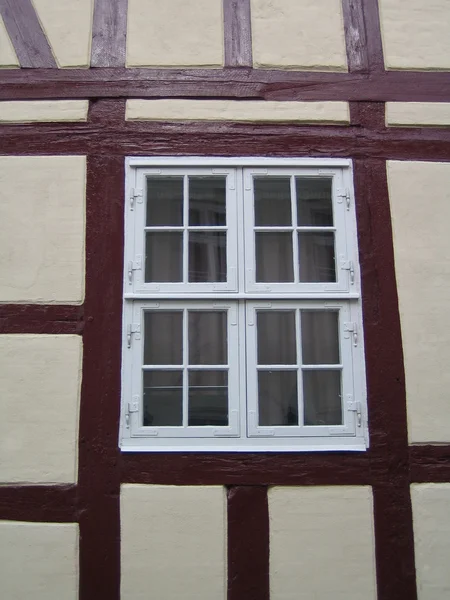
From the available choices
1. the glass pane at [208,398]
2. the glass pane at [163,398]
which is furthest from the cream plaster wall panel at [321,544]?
the glass pane at [163,398]

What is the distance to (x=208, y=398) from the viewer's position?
3.03 metres

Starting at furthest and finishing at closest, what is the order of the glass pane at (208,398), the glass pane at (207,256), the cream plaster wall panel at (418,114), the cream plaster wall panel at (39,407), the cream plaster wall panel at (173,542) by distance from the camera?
the cream plaster wall panel at (418,114) → the glass pane at (207,256) → the glass pane at (208,398) → the cream plaster wall panel at (39,407) → the cream plaster wall panel at (173,542)

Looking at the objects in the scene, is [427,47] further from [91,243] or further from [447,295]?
[91,243]

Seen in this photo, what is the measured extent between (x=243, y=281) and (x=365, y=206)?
2.56 feet

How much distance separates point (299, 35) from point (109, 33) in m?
1.08

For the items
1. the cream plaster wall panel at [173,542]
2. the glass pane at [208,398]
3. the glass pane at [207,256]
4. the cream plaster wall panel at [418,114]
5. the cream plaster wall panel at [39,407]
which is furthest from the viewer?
the cream plaster wall panel at [418,114]

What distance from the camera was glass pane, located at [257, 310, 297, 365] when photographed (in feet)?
10.1

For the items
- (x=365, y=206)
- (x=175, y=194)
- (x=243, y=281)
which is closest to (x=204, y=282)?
(x=243, y=281)

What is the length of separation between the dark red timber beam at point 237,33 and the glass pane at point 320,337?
147 cm

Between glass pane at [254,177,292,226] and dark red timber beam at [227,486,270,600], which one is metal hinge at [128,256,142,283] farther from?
dark red timber beam at [227,486,270,600]

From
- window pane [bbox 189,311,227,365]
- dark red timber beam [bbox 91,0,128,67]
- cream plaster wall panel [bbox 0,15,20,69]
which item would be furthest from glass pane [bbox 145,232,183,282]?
cream plaster wall panel [bbox 0,15,20,69]

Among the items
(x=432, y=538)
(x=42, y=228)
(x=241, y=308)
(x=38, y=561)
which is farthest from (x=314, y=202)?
(x=38, y=561)

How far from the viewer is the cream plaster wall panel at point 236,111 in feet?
10.6

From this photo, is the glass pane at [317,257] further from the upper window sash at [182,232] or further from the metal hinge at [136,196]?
the metal hinge at [136,196]
